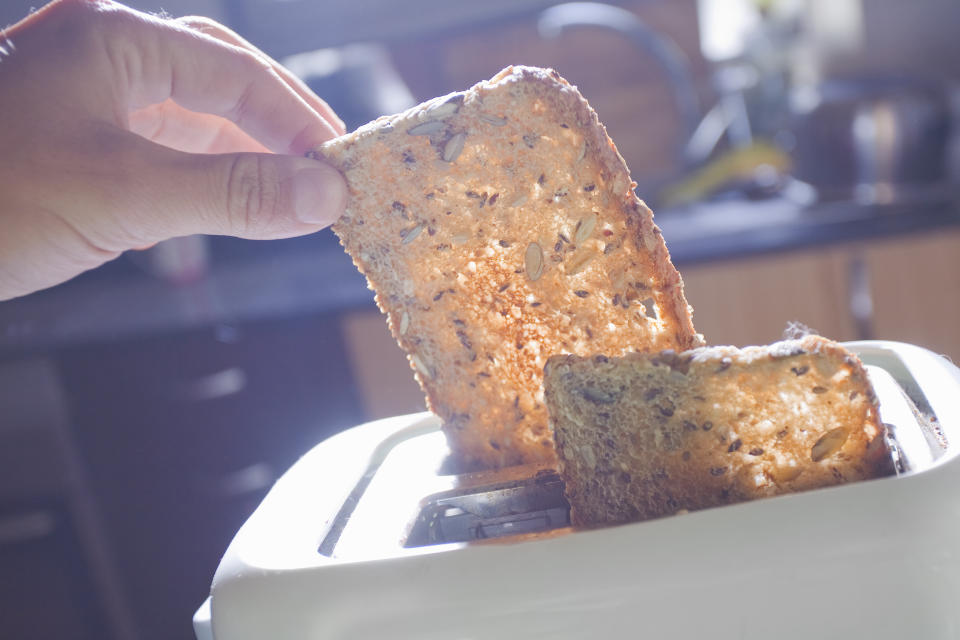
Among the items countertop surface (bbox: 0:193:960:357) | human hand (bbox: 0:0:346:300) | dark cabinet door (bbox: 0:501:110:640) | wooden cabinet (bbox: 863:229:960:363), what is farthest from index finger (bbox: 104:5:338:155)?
dark cabinet door (bbox: 0:501:110:640)

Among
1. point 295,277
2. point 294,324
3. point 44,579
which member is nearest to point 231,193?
point 294,324

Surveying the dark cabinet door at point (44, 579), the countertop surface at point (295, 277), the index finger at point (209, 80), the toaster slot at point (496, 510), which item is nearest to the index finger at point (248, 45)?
the index finger at point (209, 80)

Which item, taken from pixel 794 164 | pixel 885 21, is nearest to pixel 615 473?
pixel 794 164

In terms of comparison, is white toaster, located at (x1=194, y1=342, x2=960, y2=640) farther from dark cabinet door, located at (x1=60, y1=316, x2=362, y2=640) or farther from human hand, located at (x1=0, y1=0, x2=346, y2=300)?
dark cabinet door, located at (x1=60, y1=316, x2=362, y2=640)

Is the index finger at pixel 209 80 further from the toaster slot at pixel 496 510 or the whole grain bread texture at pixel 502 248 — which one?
the toaster slot at pixel 496 510

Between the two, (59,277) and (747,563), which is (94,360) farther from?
(747,563)

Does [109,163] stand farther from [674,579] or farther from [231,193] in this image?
[674,579]
